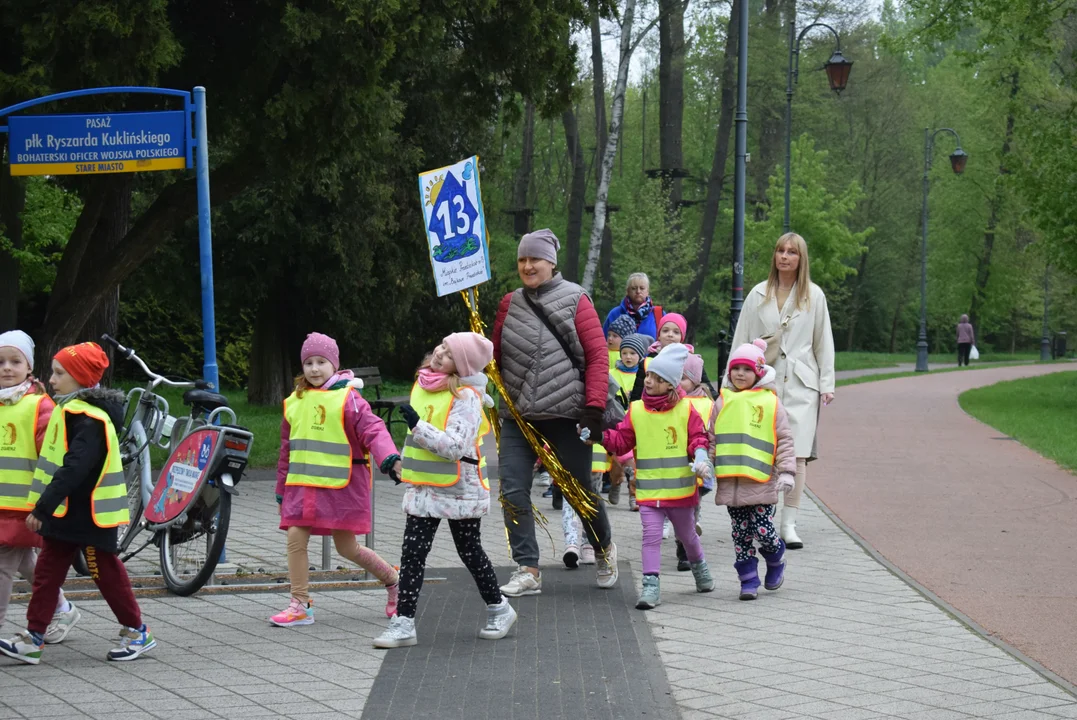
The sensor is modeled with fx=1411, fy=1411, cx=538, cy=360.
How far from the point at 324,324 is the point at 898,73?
1973 inches

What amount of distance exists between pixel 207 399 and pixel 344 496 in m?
1.34

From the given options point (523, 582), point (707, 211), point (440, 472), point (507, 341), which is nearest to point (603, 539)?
point (523, 582)

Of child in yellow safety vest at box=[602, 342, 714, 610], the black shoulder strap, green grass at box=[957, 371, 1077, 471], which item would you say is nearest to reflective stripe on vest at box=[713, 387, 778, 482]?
child in yellow safety vest at box=[602, 342, 714, 610]

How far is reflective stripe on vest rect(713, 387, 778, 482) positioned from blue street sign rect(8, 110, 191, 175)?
135 inches

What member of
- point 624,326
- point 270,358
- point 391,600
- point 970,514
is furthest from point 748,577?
point 270,358

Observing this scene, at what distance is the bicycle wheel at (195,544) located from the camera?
7406mm

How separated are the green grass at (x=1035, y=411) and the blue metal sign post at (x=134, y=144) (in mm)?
9912

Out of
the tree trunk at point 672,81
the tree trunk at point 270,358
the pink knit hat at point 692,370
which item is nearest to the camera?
the pink knit hat at point 692,370

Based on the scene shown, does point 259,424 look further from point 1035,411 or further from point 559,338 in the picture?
point 559,338

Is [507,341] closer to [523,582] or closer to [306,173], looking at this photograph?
[523,582]

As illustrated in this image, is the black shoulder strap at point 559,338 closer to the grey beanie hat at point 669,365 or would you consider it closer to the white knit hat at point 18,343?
the grey beanie hat at point 669,365

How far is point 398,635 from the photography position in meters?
6.45

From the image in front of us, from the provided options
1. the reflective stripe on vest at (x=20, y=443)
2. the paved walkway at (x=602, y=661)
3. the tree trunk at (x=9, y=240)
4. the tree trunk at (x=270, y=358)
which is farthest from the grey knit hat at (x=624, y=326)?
the tree trunk at (x=270, y=358)

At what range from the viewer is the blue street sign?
8.23 meters
